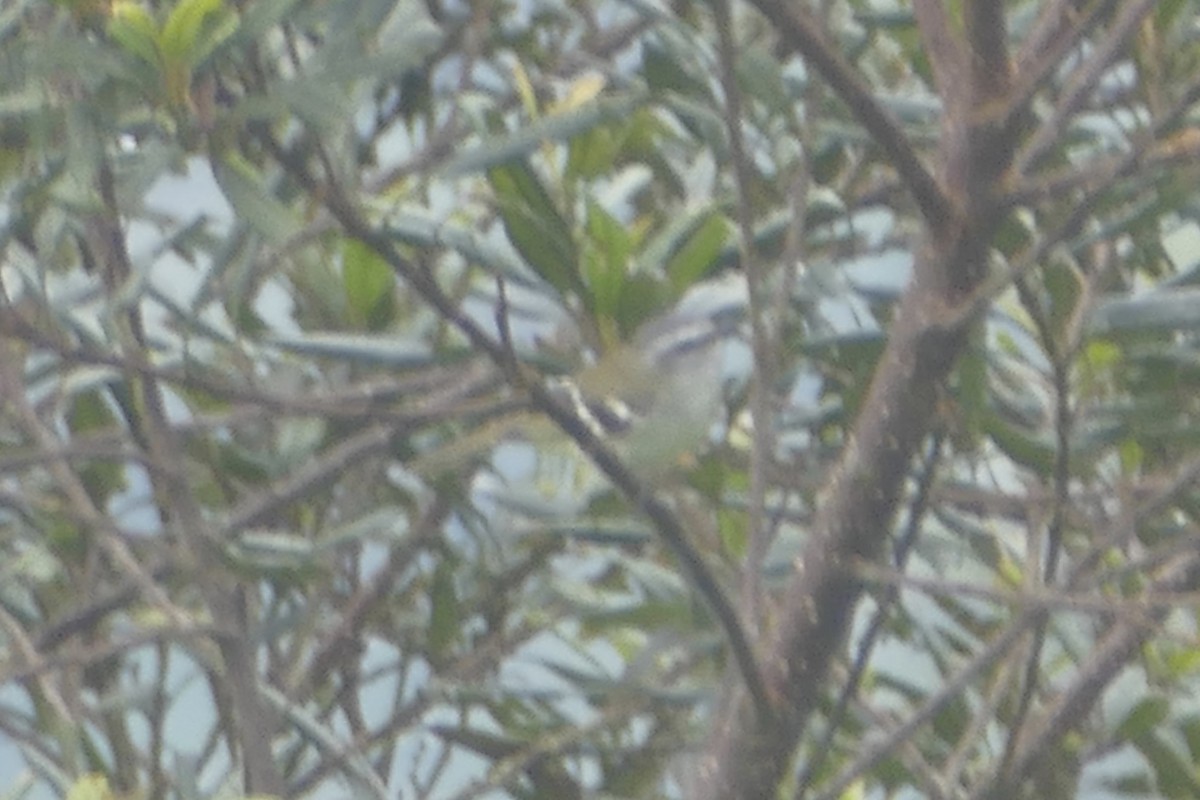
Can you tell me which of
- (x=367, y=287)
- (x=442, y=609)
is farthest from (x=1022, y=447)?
(x=442, y=609)

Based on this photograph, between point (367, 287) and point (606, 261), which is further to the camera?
point (367, 287)

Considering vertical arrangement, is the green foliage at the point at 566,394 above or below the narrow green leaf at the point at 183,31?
below

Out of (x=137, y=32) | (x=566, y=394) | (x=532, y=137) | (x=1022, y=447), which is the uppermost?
(x=137, y=32)

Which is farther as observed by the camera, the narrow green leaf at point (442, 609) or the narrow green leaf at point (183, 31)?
the narrow green leaf at point (442, 609)

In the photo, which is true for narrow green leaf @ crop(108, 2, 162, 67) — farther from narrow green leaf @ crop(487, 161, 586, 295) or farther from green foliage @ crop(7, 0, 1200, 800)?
narrow green leaf @ crop(487, 161, 586, 295)

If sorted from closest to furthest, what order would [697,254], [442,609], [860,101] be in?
[860,101]
[697,254]
[442,609]

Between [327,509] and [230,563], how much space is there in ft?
0.77

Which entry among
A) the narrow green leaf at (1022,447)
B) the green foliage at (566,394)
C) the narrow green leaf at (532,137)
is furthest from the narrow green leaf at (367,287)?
the narrow green leaf at (1022,447)

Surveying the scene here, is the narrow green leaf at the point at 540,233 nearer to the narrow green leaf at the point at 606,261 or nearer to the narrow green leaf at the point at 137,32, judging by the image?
the narrow green leaf at the point at 606,261

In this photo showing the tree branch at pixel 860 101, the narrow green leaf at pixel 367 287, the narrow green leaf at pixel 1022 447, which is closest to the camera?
the tree branch at pixel 860 101

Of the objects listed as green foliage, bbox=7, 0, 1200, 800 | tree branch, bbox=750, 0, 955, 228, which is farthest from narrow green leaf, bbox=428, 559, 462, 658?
tree branch, bbox=750, 0, 955, 228

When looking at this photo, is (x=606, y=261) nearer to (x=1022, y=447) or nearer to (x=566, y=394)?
(x=566, y=394)

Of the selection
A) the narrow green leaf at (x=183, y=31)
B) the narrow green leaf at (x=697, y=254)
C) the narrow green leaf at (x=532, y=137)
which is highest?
the narrow green leaf at (x=183, y=31)

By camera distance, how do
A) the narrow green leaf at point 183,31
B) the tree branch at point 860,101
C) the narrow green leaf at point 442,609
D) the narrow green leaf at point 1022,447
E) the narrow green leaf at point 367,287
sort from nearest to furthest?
the tree branch at point 860,101 → the narrow green leaf at point 183,31 → the narrow green leaf at point 1022,447 → the narrow green leaf at point 367,287 → the narrow green leaf at point 442,609
